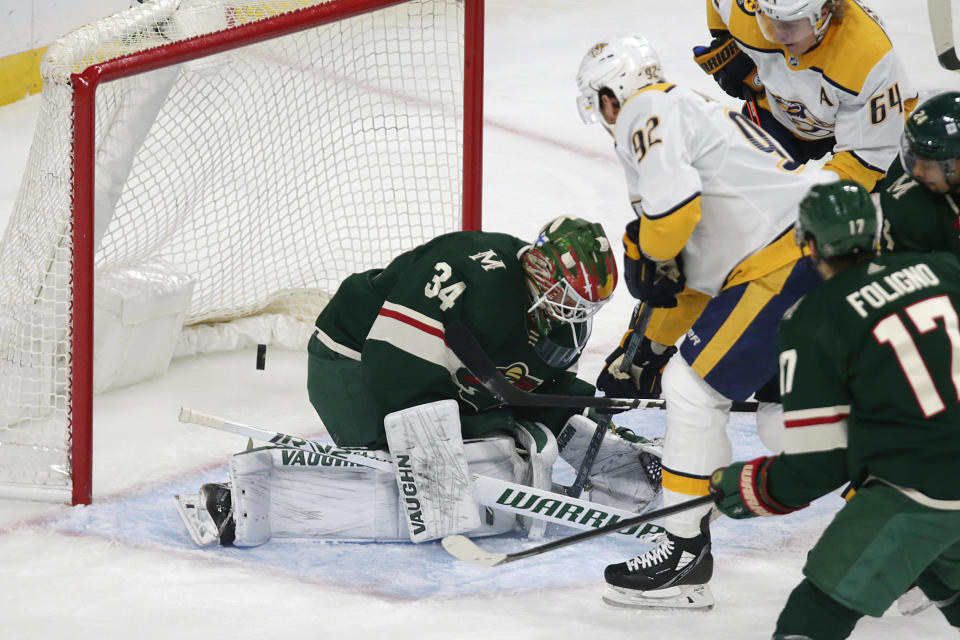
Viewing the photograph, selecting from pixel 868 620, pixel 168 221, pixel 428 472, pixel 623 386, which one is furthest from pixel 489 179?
pixel 868 620

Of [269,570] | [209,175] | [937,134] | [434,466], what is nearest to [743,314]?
[937,134]

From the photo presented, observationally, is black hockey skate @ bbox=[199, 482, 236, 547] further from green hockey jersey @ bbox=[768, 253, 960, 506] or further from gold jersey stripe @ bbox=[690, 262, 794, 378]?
green hockey jersey @ bbox=[768, 253, 960, 506]

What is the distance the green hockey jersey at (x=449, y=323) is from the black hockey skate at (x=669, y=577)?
470 millimetres

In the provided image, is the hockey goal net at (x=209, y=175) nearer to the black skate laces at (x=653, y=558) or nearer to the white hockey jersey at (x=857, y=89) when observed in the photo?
the white hockey jersey at (x=857, y=89)

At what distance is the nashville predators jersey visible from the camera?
2.51 metres

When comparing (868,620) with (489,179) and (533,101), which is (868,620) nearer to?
(489,179)

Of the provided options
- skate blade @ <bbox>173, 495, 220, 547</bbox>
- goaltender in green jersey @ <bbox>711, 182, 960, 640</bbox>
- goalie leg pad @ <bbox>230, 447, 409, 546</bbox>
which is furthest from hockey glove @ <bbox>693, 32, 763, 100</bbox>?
skate blade @ <bbox>173, 495, 220, 547</bbox>

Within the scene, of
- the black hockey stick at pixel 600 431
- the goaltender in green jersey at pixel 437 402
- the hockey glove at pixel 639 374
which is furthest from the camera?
the hockey glove at pixel 639 374

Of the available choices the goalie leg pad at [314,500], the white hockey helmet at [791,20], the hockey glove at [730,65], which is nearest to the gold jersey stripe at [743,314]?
the goalie leg pad at [314,500]

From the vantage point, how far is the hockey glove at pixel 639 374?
317cm

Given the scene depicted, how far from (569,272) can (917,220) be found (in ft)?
2.20

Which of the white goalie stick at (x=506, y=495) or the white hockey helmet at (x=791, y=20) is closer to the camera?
the white goalie stick at (x=506, y=495)

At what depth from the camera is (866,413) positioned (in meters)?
2.01

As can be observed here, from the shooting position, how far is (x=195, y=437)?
140 inches
